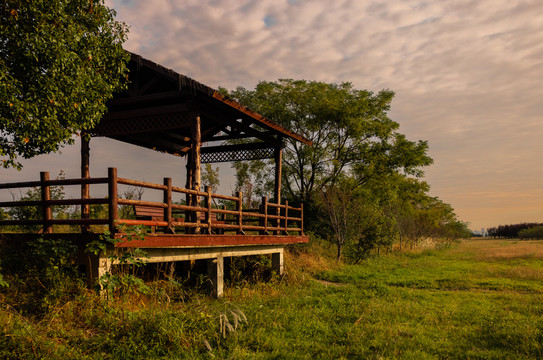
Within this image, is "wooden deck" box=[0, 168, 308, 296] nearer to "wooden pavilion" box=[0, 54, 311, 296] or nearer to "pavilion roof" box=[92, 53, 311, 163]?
"wooden pavilion" box=[0, 54, 311, 296]

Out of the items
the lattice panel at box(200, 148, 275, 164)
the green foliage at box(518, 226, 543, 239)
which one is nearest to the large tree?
the lattice panel at box(200, 148, 275, 164)

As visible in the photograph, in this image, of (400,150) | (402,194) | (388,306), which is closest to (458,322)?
(388,306)

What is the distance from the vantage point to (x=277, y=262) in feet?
47.4

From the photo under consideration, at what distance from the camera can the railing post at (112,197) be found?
7.18 meters

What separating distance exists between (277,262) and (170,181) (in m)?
6.92

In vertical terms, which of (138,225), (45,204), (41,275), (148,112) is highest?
(148,112)

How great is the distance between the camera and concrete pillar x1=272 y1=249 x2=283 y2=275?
47.3 feet

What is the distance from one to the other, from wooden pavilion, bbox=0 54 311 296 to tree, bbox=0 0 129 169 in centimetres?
96

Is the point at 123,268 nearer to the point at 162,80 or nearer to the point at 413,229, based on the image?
the point at 162,80

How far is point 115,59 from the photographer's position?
1005 centimetres

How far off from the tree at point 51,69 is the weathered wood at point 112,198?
101 inches

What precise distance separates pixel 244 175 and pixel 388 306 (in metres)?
20.3

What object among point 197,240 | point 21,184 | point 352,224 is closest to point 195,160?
point 197,240

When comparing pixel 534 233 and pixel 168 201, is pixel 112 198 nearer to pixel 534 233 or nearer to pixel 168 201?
pixel 168 201
